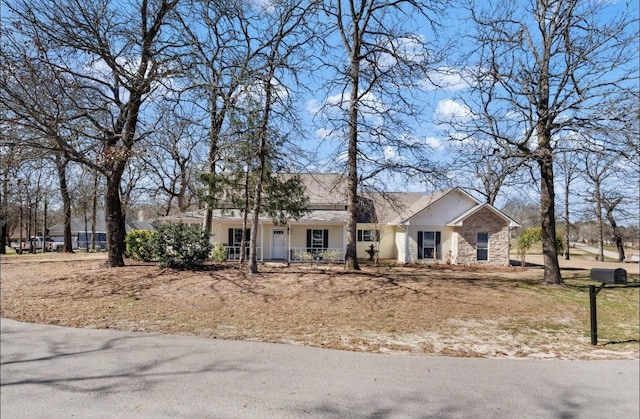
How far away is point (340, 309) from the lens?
32.3ft

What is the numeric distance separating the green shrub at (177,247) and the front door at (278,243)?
354 inches

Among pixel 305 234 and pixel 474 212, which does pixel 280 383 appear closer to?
pixel 305 234

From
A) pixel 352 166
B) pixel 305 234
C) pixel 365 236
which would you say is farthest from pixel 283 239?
pixel 352 166

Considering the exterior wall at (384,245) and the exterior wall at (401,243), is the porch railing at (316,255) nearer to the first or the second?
the exterior wall at (401,243)

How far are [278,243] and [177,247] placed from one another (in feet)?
31.3

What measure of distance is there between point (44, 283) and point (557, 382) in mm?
13962

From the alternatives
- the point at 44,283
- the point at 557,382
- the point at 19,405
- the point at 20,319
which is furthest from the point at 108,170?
the point at 557,382

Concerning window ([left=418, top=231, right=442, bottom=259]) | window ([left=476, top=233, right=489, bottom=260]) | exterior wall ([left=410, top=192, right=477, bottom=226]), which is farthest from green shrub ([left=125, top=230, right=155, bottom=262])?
window ([left=476, top=233, right=489, bottom=260])

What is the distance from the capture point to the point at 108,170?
14922mm

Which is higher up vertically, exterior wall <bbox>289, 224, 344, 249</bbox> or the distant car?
exterior wall <bbox>289, 224, 344, 249</bbox>

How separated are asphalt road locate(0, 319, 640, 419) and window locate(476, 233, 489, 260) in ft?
58.4

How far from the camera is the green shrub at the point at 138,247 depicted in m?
18.0

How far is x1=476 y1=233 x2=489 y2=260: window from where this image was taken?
2346cm

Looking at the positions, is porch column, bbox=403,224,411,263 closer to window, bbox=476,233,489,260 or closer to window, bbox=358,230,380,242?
window, bbox=358,230,380,242
